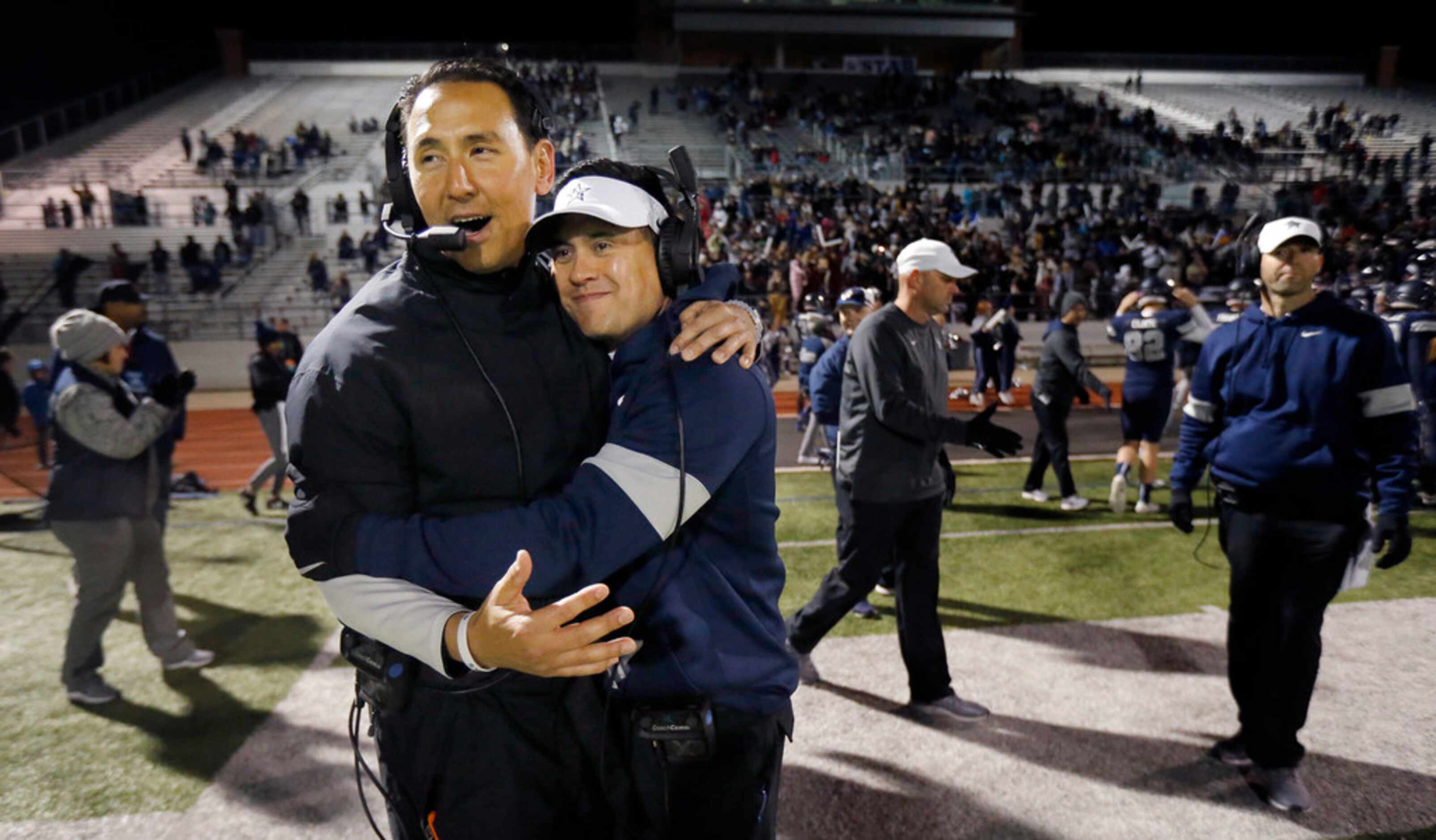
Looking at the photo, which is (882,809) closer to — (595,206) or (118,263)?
(595,206)

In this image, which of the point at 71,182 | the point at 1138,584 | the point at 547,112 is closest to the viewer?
the point at 547,112

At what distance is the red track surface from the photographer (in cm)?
946

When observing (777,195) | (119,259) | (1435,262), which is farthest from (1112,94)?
(119,259)

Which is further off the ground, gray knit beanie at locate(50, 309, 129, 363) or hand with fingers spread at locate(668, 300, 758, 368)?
hand with fingers spread at locate(668, 300, 758, 368)

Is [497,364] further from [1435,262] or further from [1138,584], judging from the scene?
[1435,262]

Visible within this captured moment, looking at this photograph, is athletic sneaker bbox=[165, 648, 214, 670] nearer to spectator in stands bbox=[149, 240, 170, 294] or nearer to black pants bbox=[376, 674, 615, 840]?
black pants bbox=[376, 674, 615, 840]

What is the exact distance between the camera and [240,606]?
547 centimetres

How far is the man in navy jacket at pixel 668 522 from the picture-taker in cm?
157

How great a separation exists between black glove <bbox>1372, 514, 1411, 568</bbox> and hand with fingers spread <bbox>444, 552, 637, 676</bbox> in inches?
127

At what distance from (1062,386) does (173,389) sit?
20.6 ft

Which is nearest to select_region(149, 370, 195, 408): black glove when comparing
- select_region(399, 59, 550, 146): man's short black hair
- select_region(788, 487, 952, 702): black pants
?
select_region(399, 59, 550, 146): man's short black hair

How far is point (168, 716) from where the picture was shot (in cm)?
406

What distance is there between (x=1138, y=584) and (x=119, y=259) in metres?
20.5

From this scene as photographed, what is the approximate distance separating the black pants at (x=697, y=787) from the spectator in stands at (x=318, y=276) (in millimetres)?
18796
